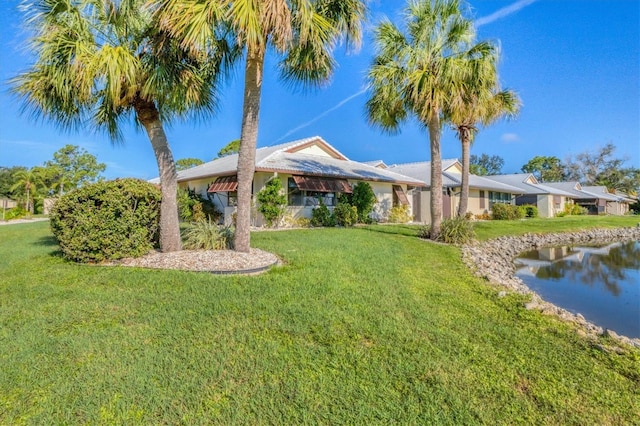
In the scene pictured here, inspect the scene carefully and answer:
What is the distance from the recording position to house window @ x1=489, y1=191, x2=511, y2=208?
104 feet

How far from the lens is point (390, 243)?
11828mm

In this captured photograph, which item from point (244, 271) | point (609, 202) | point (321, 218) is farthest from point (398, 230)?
point (609, 202)

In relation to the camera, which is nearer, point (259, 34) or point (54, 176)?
point (259, 34)

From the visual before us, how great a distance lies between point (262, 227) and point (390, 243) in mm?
7221

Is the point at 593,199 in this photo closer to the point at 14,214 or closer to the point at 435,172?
the point at 435,172

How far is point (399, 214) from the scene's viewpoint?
21.5m

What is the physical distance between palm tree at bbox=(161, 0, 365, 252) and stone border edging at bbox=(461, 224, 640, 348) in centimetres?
617

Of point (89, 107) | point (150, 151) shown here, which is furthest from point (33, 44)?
point (150, 151)

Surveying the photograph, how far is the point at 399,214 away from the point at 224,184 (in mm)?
10920

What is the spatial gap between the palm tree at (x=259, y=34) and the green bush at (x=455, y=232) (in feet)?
24.7

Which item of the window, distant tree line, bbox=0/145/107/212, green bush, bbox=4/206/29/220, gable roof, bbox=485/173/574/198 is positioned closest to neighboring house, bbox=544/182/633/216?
gable roof, bbox=485/173/574/198

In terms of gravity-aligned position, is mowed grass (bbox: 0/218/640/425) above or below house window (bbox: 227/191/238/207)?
below

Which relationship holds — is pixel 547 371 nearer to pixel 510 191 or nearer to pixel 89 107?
pixel 89 107

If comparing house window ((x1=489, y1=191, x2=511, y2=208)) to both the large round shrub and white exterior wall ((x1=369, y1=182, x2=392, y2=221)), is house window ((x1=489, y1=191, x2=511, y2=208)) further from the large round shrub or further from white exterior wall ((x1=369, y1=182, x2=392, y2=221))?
the large round shrub
